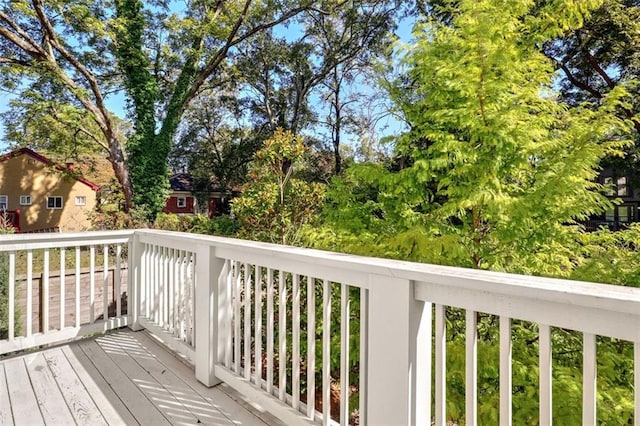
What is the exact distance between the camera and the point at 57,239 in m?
2.90

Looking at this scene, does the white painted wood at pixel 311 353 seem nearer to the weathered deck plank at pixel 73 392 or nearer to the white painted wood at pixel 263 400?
the white painted wood at pixel 263 400

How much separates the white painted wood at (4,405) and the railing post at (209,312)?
3.22ft

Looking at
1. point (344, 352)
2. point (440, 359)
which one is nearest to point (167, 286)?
point (344, 352)

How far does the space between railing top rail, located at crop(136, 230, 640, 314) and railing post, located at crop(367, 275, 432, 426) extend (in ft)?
0.21

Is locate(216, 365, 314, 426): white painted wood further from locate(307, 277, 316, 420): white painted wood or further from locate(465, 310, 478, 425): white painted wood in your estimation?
locate(465, 310, 478, 425): white painted wood

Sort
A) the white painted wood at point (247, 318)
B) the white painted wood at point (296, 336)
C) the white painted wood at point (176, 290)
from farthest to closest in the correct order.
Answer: the white painted wood at point (176, 290), the white painted wood at point (247, 318), the white painted wood at point (296, 336)

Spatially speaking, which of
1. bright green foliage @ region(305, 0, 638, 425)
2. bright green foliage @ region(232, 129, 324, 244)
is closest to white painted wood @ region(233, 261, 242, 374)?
bright green foliage @ region(305, 0, 638, 425)

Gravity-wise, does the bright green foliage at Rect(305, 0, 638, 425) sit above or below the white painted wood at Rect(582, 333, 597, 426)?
above

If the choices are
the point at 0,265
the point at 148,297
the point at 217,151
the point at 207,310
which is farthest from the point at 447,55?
the point at 217,151

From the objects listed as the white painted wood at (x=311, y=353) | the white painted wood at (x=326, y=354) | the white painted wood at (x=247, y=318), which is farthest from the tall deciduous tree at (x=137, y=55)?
the white painted wood at (x=326, y=354)

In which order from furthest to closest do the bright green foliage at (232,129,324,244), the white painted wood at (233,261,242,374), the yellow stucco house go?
the yellow stucco house, the bright green foliage at (232,129,324,244), the white painted wood at (233,261,242,374)

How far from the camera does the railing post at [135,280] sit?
10.8ft

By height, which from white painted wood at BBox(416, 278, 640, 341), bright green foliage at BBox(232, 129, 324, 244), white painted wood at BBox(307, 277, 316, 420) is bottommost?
white painted wood at BBox(307, 277, 316, 420)

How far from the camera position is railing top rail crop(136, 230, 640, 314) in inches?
34.6
